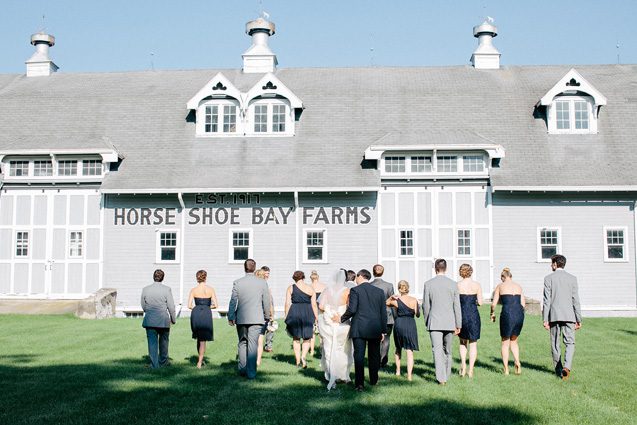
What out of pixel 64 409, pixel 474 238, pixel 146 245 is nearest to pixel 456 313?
pixel 64 409

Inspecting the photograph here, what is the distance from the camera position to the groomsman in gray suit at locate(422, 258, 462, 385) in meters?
12.5

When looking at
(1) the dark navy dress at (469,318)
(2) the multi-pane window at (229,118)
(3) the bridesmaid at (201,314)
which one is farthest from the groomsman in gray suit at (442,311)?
(2) the multi-pane window at (229,118)

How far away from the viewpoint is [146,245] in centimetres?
2750

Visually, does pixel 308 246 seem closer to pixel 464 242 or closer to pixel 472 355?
pixel 464 242

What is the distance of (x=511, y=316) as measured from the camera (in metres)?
13.4

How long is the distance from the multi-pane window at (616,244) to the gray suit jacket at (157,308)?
1846 cm

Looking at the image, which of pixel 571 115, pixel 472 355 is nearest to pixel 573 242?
pixel 571 115

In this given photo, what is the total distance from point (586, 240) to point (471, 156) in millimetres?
5208

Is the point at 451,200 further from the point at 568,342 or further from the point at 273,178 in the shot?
the point at 568,342

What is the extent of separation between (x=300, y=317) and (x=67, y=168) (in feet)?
56.3

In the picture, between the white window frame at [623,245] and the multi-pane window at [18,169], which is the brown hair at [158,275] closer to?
the multi-pane window at [18,169]

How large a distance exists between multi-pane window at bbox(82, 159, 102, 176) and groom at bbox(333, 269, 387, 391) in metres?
18.6

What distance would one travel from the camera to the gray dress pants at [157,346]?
45.4 ft

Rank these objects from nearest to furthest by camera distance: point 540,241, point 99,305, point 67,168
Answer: point 99,305 < point 540,241 < point 67,168
